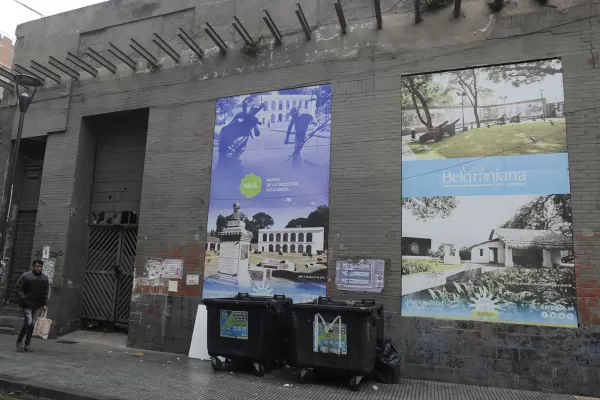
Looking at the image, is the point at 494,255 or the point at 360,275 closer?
the point at 494,255

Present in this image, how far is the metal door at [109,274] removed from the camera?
11.0 m

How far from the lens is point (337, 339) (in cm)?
667

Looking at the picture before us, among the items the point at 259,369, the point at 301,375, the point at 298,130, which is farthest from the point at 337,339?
the point at 298,130

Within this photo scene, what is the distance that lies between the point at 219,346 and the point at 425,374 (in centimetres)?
347

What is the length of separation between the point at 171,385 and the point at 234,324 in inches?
53.3

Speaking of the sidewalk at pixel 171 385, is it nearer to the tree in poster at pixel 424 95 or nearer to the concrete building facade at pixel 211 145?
the concrete building facade at pixel 211 145

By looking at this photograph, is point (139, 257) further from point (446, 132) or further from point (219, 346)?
point (446, 132)

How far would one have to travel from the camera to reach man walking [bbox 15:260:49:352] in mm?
8711

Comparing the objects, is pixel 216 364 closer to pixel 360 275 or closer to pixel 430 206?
pixel 360 275

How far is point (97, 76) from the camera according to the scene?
11.5 metres

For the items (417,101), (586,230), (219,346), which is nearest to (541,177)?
(586,230)

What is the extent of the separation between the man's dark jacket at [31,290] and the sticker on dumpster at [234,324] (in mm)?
4095

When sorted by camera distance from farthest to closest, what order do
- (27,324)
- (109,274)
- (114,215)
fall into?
(114,215) < (109,274) < (27,324)

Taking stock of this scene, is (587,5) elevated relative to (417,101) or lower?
elevated
